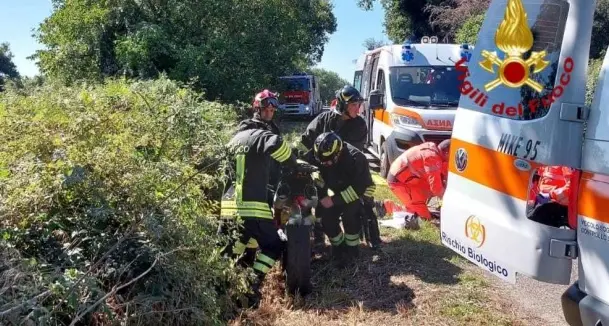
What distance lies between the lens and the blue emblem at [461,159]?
3146 mm

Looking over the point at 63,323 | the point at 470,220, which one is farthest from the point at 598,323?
the point at 63,323

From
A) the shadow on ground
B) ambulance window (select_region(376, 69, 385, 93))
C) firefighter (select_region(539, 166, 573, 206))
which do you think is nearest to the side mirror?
ambulance window (select_region(376, 69, 385, 93))

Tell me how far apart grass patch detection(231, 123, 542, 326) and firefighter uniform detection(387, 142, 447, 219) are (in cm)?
89

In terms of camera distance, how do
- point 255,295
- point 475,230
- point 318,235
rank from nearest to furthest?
point 475,230 → point 255,295 → point 318,235

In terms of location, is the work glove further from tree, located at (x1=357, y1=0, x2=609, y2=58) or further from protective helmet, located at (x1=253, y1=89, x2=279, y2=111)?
tree, located at (x1=357, y1=0, x2=609, y2=58)

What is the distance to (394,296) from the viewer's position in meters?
4.41

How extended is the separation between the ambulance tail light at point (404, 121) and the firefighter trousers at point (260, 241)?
470 centimetres

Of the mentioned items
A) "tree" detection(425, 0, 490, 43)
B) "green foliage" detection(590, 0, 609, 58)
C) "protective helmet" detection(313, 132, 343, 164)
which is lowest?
"protective helmet" detection(313, 132, 343, 164)

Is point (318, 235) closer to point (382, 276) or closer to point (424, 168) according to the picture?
point (382, 276)

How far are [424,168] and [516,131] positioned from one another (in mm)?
3423

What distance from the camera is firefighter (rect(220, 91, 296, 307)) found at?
4.25 meters

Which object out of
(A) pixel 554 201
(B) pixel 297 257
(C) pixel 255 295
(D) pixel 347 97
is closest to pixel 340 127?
(D) pixel 347 97

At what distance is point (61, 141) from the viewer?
352cm

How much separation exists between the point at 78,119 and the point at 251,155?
1242 mm
